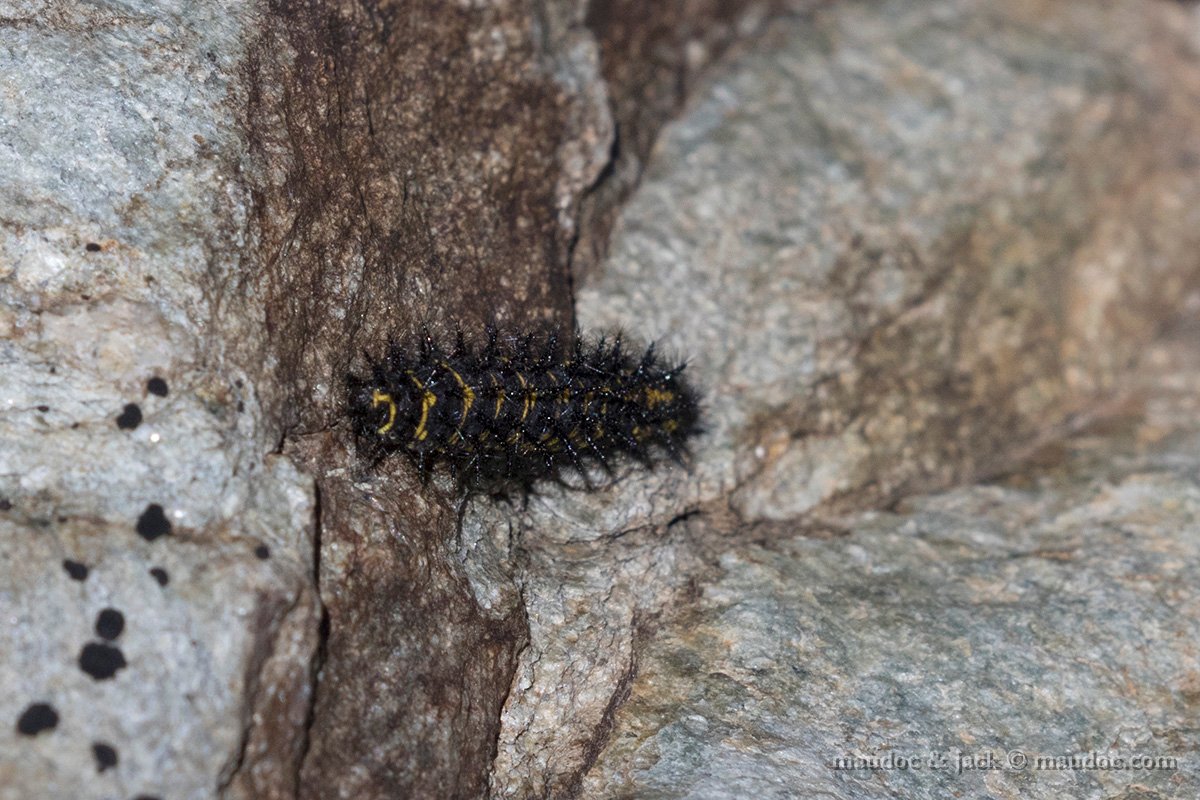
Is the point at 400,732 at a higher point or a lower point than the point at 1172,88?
lower

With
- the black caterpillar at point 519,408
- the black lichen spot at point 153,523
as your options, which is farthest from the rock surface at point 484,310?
the black caterpillar at point 519,408

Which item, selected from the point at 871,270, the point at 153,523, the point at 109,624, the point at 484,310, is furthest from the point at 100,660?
A: the point at 871,270

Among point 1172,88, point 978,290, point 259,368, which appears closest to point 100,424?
point 259,368

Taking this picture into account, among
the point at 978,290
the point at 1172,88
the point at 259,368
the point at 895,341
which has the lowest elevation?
the point at 259,368

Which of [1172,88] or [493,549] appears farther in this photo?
[1172,88]

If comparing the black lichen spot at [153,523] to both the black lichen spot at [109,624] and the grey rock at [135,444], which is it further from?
the black lichen spot at [109,624]

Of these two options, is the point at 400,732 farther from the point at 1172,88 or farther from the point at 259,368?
the point at 1172,88
